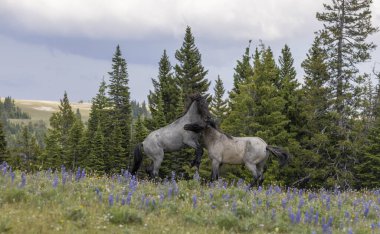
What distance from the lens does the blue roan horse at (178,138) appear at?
15.5 metres

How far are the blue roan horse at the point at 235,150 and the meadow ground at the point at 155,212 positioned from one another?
387cm

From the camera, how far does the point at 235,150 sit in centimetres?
1526

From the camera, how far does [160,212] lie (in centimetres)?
900

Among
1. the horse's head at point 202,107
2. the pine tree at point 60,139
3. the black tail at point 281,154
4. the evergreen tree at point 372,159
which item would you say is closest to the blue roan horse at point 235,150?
the black tail at point 281,154

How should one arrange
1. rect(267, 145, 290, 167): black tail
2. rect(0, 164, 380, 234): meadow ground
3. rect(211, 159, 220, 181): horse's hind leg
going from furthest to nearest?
1. rect(267, 145, 290, 167): black tail
2. rect(211, 159, 220, 181): horse's hind leg
3. rect(0, 164, 380, 234): meadow ground

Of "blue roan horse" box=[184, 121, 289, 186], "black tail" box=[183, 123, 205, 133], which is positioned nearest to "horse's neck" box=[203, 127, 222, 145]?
"blue roan horse" box=[184, 121, 289, 186]

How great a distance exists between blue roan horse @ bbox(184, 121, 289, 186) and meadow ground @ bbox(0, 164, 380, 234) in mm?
3866

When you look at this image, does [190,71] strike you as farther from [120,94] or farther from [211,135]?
[211,135]

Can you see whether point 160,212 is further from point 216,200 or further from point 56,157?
point 56,157

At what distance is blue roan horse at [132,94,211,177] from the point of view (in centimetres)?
1553

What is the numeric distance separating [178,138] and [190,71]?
172 feet

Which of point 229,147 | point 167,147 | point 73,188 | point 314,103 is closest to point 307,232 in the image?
point 73,188

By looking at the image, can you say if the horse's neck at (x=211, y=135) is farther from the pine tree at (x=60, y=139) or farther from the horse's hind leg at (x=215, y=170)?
the pine tree at (x=60, y=139)

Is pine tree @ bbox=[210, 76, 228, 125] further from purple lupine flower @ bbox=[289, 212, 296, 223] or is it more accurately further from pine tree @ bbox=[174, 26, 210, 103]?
purple lupine flower @ bbox=[289, 212, 296, 223]
